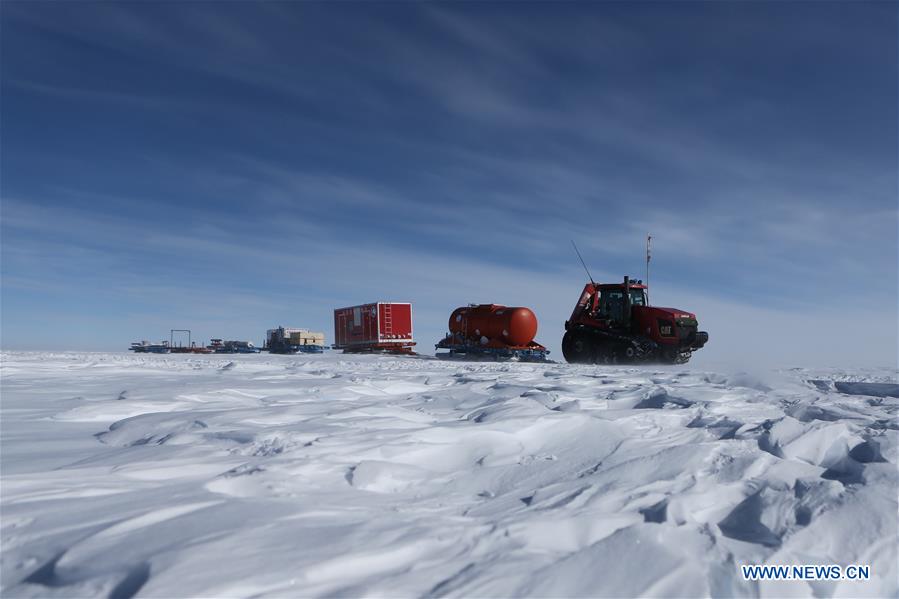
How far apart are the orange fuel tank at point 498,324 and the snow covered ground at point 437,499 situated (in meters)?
13.7

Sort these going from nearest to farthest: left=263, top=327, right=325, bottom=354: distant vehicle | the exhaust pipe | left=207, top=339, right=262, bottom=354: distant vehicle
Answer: the exhaust pipe
left=263, top=327, right=325, bottom=354: distant vehicle
left=207, top=339, right=262, bottom=354: distant vehicle

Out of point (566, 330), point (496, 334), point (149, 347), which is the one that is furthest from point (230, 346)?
point (566, 330)

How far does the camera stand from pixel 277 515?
7.86 ft

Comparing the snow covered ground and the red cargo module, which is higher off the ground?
the red cargo module

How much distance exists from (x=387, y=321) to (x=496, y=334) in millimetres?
6029

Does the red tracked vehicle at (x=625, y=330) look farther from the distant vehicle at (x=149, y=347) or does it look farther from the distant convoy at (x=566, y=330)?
the distant vehicle at (x=149, y=347)

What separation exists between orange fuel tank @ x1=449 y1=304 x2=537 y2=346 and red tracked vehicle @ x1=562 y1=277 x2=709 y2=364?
249 cm

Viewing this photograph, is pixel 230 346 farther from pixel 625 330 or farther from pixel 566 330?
pixel 625 330

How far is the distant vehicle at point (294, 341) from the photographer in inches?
1131

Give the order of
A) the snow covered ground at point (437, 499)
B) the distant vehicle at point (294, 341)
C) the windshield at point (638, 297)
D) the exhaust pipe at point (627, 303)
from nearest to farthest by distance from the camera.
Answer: the snow covered ground at point (437, 499)
the exhaust pipe at point (627, 303)
the windshield at point (638, 297)
the distant vehicle at point (294, 341)

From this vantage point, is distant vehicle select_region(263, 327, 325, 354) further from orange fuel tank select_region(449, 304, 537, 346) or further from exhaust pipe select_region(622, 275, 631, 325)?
exhaust pipe select_region(622, 275, 631, 325)

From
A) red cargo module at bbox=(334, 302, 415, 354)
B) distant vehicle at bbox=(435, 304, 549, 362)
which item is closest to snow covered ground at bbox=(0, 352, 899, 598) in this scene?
distant vehicle at bbox=(435, 304, 549, 362)

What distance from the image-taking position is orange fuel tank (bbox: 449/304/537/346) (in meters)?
18.8

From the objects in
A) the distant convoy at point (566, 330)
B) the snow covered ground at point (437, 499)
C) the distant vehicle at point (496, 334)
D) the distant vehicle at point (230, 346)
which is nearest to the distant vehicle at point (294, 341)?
the distant convoy at point (566, 330)
